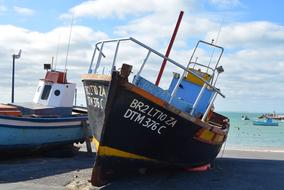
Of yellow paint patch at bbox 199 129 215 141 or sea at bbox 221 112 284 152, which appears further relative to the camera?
sea at bbox 221 112 284 152

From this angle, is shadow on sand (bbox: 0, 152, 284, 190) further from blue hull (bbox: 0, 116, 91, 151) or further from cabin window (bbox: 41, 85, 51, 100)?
cabin window (bbox: 41, 85, 51, 100)

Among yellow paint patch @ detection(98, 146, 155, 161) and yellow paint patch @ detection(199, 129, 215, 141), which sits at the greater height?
yellow paint patch @ detection(199, 129, 215, 141)

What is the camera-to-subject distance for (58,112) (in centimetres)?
1762

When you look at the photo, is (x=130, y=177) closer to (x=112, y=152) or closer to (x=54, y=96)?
(x=112, y=152)

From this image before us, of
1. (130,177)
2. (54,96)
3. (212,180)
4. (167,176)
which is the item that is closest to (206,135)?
(212,180)

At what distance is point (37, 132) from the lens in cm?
1566

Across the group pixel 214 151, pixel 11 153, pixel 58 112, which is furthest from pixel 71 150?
pixel 214 151

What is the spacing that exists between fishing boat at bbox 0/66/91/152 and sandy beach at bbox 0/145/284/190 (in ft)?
2.43

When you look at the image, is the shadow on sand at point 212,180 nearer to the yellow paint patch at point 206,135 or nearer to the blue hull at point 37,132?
the yellow paint patch at point 206,135

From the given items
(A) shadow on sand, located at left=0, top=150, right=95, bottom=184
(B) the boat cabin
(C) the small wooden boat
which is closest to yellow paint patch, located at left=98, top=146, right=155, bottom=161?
(C) the small wooden boat

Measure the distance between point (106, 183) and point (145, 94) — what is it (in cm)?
228

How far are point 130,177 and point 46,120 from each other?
5.06 meters

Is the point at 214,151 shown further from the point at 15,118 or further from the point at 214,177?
the point at 15,118

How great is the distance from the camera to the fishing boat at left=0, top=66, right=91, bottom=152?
1490 cm
